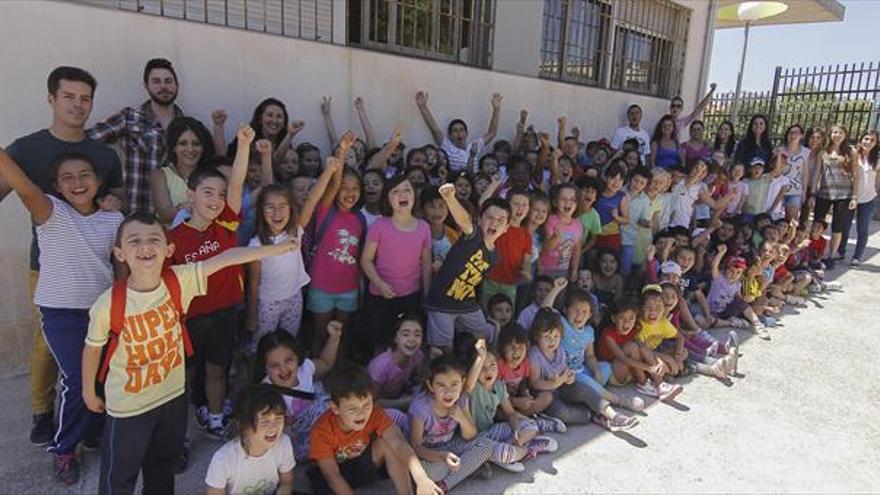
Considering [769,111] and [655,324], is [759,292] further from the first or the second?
[769,111]

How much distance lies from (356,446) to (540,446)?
3.17 feet

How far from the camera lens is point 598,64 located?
289 inches

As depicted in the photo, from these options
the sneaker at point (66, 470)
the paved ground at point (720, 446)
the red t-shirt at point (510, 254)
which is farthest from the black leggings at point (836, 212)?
the sneaker at point (66, 470)

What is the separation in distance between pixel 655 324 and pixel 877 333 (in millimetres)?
2543

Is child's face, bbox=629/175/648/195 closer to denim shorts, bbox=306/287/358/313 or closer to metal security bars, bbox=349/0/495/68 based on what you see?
metal security bars, bbox=349/0/495/68

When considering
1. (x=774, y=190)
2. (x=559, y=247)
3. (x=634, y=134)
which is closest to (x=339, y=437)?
(x=559, y=247)

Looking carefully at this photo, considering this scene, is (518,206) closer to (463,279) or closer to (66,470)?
(463,279)

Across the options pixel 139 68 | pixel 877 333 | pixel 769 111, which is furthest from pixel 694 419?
pixel 769 111

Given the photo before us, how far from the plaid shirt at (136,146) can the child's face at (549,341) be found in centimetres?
224

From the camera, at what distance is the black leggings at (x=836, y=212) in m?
6.80

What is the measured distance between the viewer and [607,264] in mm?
4484

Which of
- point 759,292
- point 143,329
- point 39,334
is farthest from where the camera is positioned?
point 759,292

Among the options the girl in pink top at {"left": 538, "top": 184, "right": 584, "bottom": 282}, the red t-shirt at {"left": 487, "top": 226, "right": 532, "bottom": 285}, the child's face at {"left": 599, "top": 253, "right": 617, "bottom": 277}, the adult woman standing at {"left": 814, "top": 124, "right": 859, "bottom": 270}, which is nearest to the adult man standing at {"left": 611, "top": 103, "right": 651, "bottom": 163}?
the adult woman standing at {"left": 814, "top": 124, "right": 859, "bottom": 270}

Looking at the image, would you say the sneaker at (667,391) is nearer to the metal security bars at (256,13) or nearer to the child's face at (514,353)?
the child's face at (514,353)
